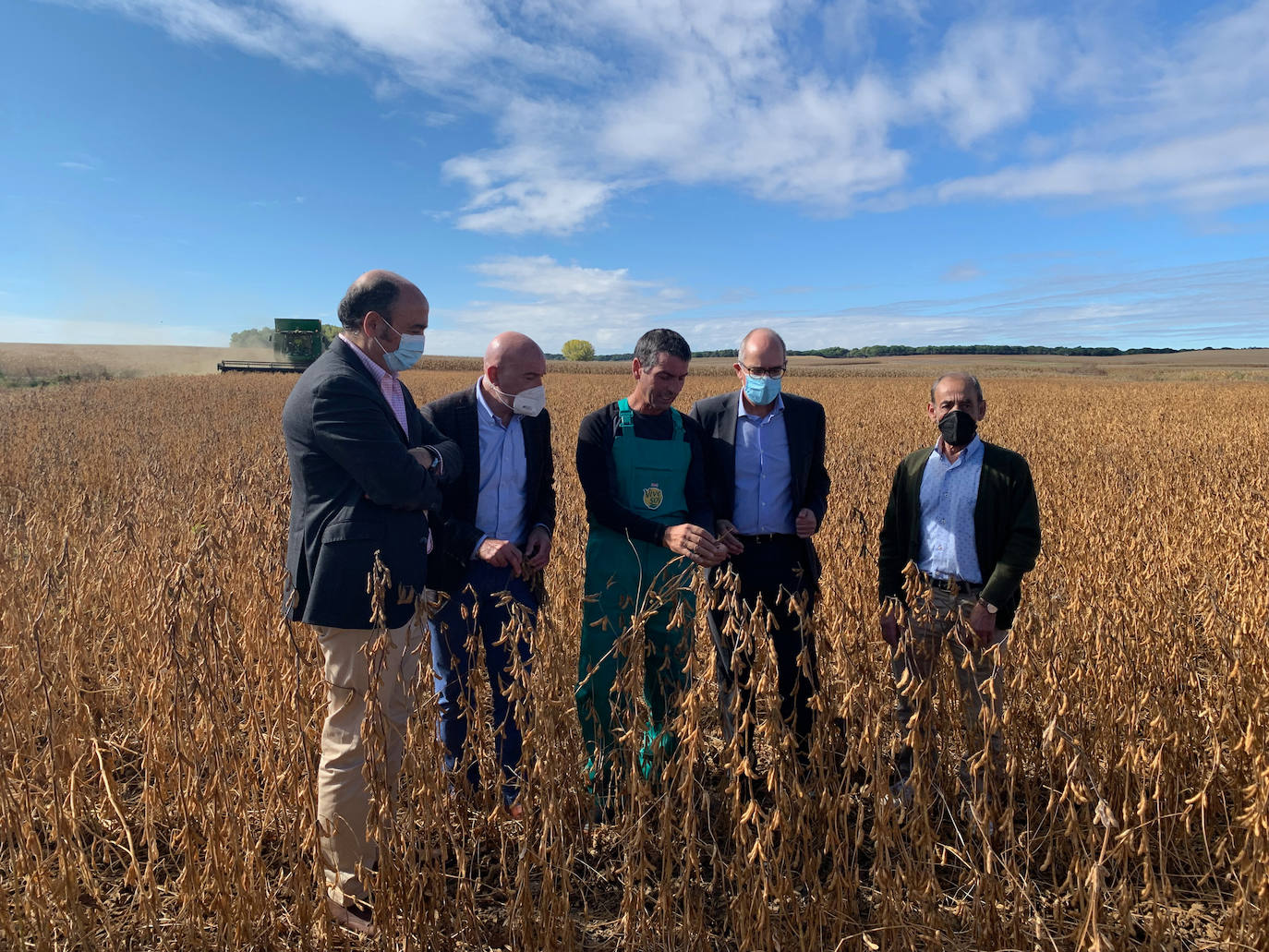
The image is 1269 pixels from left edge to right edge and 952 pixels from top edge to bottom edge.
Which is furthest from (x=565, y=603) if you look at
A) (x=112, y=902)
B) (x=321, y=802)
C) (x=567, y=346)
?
(x=567, y=346)

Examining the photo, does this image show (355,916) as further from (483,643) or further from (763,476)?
(763,476)

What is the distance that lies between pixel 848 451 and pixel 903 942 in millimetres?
8664

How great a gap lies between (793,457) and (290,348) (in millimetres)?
34974

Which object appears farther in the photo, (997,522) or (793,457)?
(793,457)

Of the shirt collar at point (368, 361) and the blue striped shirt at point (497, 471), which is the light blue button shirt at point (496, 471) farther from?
the shirt collar at point (368, 361)

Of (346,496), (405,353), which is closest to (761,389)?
(405,353)

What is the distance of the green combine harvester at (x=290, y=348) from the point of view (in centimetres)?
3183

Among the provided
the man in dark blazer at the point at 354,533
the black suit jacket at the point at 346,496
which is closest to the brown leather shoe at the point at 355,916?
the man in dark blazer at the point at 354,533

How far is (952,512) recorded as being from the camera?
2.76 m

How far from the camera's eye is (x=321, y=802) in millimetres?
2119

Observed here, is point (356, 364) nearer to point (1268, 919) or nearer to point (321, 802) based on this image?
point (321, 802)

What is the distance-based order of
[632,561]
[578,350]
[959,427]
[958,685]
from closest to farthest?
[958,685]
[959,427]
[632,561]
[578,350]

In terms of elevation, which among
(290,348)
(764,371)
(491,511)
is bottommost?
(491,511)

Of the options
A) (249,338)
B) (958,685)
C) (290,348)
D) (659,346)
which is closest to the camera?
(958,685)
